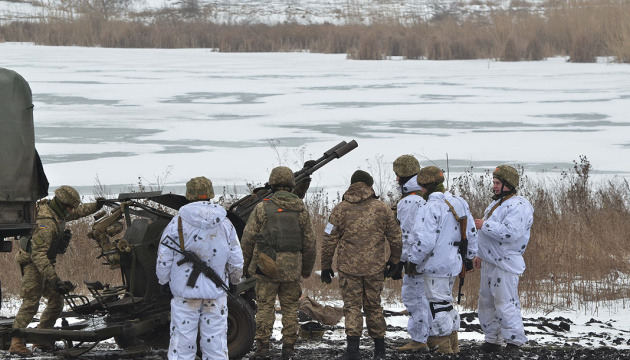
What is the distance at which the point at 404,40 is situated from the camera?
111ft

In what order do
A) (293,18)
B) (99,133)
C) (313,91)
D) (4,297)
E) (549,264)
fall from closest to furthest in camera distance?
(4,297), (549,264), (99,133), (313,91), (293,18)

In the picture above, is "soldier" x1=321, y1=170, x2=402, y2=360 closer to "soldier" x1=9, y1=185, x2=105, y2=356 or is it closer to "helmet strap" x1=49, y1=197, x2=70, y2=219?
"soldier" x1=9, y1=185, x2=105, y2=356

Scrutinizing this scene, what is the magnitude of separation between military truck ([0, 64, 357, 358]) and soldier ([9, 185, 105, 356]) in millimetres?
217

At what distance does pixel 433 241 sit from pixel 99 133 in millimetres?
13036

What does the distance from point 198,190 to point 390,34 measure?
1179 inches

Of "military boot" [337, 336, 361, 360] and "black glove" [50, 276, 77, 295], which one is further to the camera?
"black glove" [50, 276, 77, 295]

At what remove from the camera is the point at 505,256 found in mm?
7172

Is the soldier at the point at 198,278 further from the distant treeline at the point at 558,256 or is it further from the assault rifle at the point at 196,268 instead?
the distant treeline at the point at 558,256

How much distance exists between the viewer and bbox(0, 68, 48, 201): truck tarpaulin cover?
21.7 ft

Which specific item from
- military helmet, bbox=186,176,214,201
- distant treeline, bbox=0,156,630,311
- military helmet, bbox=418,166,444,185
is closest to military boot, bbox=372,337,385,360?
military helmet, bbox=418,166,444,185

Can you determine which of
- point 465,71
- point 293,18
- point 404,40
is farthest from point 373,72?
point 293,18

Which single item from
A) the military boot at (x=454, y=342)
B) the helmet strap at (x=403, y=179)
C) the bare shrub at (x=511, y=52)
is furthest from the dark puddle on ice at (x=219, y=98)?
the military boot at (x=454, y=342)

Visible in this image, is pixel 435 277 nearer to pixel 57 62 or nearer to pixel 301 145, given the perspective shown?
pixel 301 145

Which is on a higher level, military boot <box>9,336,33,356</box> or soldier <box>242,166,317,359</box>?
soldier <box>242,166,317,359</box>
